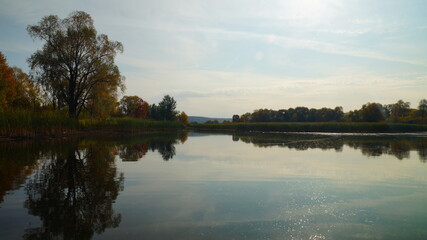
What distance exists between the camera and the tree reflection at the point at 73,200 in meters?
5.54

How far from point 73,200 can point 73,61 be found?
34.2 meters

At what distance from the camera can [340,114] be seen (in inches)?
4830

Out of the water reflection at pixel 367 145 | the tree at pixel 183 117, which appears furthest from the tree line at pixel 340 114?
the water reflection at pixel 367 145

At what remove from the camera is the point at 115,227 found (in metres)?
5.71

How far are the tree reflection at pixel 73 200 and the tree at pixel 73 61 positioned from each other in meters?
27.9

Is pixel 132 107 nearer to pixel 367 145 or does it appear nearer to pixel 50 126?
pixel 50 126

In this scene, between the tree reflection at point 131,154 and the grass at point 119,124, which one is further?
the grass at point 119,124

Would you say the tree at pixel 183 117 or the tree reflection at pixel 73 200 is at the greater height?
the tree at pixel 183 117

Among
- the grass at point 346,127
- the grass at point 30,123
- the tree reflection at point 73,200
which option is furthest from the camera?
the grass at point 346,127

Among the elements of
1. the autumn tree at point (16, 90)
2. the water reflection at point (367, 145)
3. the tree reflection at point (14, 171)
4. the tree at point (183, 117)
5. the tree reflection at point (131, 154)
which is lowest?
the water reflection at point (367, 145)

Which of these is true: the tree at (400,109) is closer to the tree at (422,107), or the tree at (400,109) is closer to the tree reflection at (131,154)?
the tree at (422,107)

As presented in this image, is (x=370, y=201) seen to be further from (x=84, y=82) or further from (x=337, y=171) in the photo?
(x=84, y=82)

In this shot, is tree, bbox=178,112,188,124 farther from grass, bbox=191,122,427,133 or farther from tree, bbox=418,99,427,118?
tree, bbox=418,99,427,118

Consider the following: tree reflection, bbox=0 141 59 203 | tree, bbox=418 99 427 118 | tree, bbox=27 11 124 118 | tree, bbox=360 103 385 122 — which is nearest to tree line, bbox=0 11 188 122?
tree, bbox=27 11 124 118
